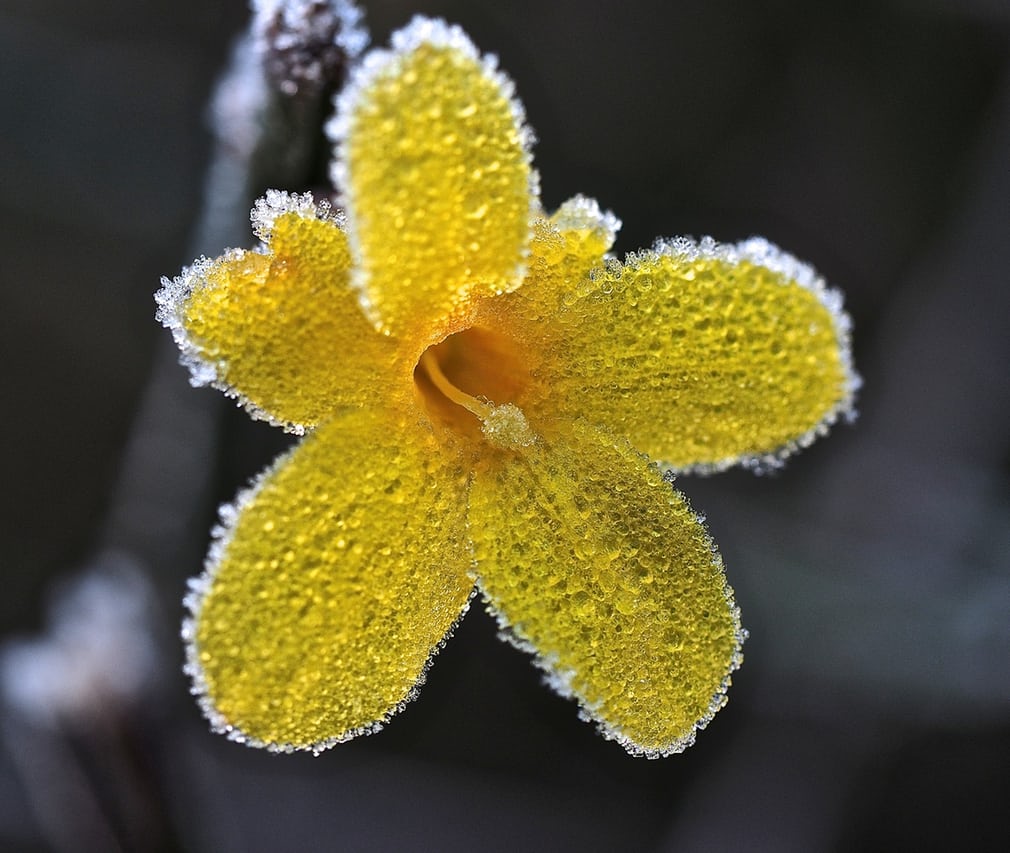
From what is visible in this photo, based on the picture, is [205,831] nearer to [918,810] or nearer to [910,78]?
[918,810]

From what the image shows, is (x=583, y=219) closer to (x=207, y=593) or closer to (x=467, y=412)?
(x=467, y=412)

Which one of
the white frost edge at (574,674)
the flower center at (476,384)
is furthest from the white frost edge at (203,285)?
the white frost edge at (574,674)

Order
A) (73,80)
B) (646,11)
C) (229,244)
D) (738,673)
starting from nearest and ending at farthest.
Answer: (229,244)
(73,80)
(646,11)
(738,673)

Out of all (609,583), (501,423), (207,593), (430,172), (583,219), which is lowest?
(207,593)

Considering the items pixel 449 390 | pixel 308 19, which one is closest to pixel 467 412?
pixel 449 390

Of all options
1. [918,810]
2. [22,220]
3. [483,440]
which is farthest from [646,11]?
[918,810]

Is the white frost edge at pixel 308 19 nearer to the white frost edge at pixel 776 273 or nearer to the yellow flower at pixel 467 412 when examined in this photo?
the yellow flower at pixel 467 412
